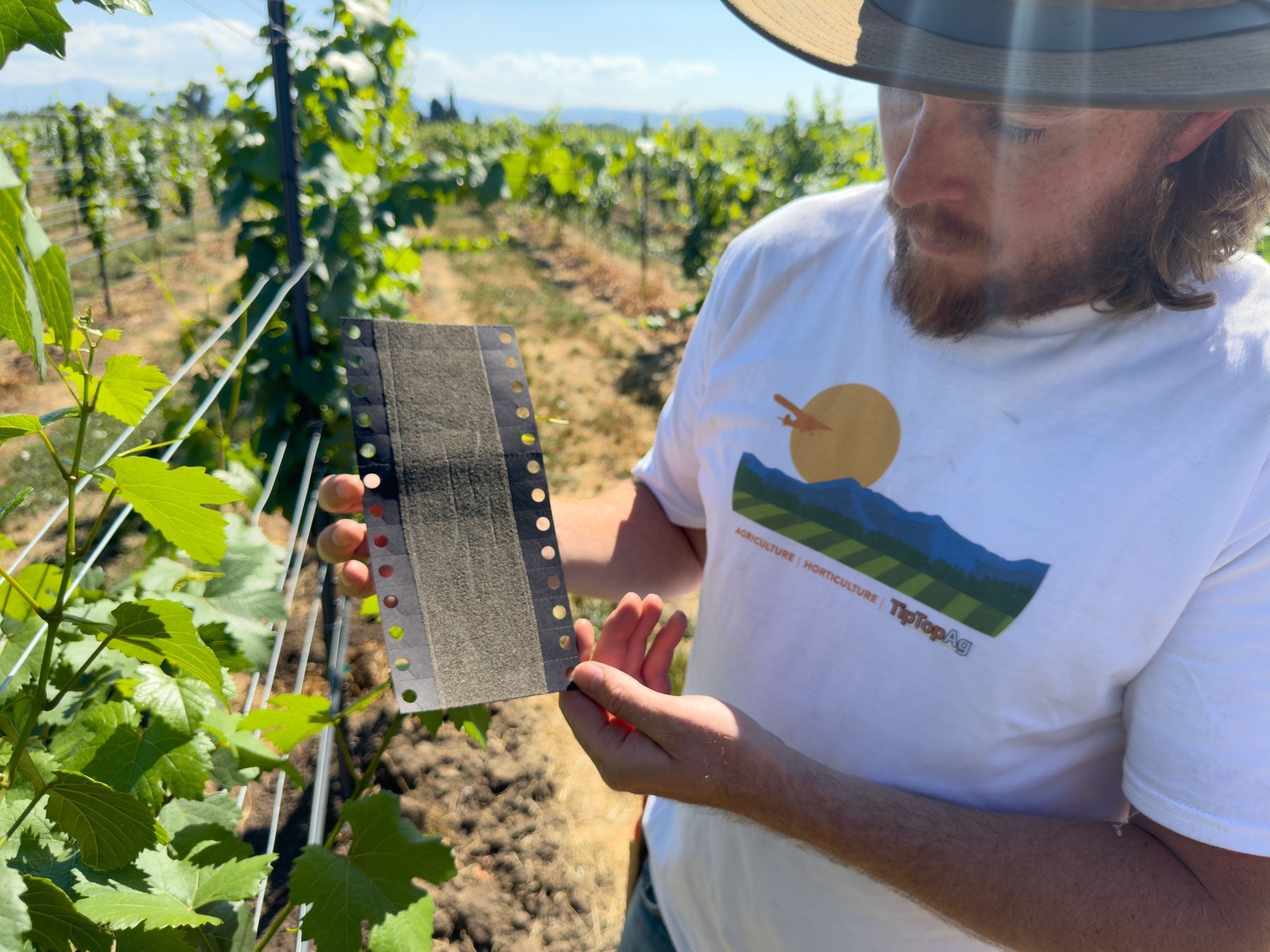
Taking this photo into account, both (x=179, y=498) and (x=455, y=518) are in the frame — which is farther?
(x=455, y=518)

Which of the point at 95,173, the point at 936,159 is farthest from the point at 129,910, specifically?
the point at 95,173

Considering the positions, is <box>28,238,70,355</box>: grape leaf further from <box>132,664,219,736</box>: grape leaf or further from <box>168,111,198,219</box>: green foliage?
<box>168,111,198,219</box>: green foliage

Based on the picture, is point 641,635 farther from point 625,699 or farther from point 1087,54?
point 1087,54

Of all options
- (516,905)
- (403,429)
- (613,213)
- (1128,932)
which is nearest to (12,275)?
(403,429)

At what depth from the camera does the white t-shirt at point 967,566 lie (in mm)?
991

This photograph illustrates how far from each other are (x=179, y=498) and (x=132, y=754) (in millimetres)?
374

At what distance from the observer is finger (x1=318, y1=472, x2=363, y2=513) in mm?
1255

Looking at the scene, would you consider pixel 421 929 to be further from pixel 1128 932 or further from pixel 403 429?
pixel 1128 932

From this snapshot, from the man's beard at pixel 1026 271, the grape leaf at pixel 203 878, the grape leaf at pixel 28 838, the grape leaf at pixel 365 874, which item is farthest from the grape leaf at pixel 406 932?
the man's beard at pixel 1026 271

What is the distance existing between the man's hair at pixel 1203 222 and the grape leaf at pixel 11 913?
4.49 ft

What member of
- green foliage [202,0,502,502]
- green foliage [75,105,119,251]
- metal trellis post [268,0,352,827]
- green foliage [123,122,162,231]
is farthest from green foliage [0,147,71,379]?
green foliage [123,122,162,231]

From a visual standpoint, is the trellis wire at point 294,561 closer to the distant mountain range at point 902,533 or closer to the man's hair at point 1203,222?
the distant mountain range at point 902,533

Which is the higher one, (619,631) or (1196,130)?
(1196,130)

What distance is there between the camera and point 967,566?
114 cm
